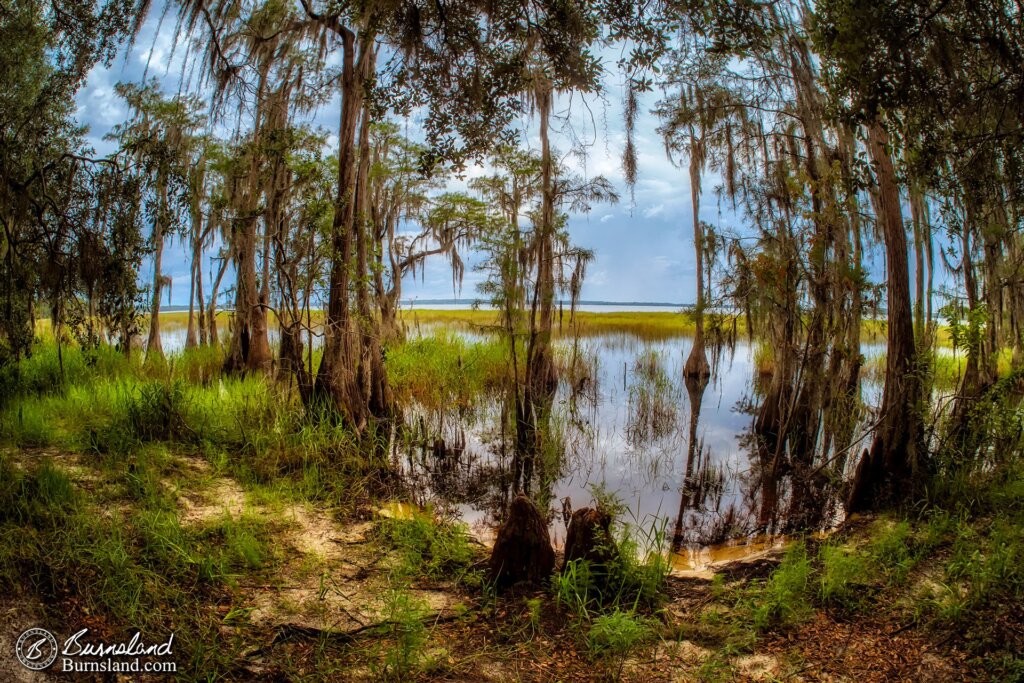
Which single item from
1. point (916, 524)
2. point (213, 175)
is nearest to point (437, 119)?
point (916, 524)

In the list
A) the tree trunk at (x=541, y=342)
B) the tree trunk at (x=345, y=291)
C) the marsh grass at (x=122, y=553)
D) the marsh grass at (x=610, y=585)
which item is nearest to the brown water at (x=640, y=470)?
the tree trunk at (x=541, y=342)

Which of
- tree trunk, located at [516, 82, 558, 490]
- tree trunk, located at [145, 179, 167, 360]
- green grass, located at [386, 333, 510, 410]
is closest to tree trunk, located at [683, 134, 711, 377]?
tree trunk, located at [516, 82, 558, 490]

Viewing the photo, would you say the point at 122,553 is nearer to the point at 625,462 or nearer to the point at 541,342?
the point at 625,462

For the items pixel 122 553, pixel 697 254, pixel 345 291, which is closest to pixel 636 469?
pixel 345 291

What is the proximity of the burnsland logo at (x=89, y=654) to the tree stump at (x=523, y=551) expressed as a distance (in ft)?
6.29

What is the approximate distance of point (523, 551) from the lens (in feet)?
12.4

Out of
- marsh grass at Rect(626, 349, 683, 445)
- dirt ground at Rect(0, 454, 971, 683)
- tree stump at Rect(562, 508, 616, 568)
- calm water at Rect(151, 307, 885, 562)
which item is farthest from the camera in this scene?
marsh grass at Rect(626, 349, 683, 445)

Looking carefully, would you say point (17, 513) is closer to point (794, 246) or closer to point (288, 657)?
point (288, 657)

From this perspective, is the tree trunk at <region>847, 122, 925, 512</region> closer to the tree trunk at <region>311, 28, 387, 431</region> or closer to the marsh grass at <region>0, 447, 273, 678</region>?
the marsh grass at <region>0, 447, 273, 678</region>

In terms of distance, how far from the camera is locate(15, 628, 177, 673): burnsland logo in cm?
251

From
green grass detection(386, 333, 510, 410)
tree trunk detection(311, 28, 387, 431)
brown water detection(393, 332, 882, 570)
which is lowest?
brown water detection(393, 332, 882, 570)

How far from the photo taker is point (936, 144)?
3.40 m

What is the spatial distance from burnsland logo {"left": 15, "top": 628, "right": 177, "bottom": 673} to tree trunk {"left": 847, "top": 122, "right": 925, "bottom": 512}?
211 inches

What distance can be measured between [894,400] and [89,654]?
598 cm
